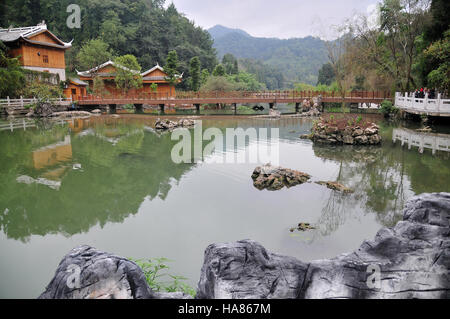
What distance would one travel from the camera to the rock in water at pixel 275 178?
7.44m

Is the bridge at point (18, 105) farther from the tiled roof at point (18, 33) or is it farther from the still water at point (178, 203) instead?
the still water at point (178, 203)

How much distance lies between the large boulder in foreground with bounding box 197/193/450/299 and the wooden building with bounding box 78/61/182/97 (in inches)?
1086

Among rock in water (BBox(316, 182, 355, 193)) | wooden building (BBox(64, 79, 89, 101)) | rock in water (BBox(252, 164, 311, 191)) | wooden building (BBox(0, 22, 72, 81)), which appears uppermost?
wooden building (BBox(0, 22, 72, 81))

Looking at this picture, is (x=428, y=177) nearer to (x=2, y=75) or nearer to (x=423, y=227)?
(x=423, y=227)

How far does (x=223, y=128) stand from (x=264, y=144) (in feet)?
16.5

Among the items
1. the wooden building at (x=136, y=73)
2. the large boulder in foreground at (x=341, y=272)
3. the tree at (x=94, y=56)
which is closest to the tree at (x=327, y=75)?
the wooden building at (x=136, y=73)

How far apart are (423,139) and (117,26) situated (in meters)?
36.4

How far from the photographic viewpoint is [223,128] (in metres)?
17.4

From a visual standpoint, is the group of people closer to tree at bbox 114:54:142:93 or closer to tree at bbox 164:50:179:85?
tree at bbox 164:50:179:85

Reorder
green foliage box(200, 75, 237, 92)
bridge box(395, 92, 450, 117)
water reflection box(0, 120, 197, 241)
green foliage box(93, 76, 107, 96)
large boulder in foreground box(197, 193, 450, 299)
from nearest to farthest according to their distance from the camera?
large boulder in foreground box(197, 193, 450, 299), water reflection box(0, 120, 197, 241), bridge box(395, 92, 450, 117), green foliage box(93, 76, 107, 96), green foliage box(200, 75, 237, 92)

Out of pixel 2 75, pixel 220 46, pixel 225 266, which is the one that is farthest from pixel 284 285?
pixel 220 46

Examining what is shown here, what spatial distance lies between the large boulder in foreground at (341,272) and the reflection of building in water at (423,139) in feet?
30.9

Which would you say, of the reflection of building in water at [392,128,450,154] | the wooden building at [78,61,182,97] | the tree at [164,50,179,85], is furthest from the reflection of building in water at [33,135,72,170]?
the tree at [164,50,179,85]

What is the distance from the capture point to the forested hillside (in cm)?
3625
